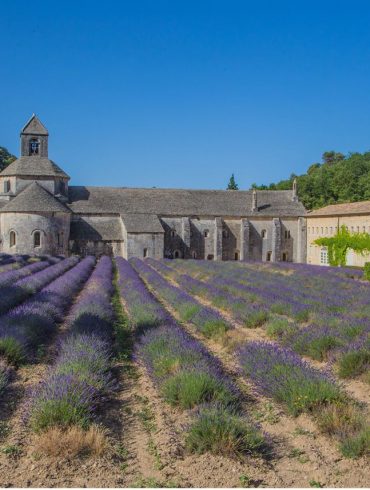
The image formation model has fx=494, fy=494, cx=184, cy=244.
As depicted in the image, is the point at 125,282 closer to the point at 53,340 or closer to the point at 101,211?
the point at 53,340

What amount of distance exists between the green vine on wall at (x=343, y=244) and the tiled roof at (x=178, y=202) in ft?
28.0

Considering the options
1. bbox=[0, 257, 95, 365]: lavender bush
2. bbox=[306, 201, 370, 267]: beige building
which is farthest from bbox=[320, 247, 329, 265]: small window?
bbox=[0, 257, 95, 365]: lavender bush

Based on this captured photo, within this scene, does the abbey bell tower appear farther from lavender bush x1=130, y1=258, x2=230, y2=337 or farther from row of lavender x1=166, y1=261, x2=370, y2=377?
row of lavender x1=166, y1=261, x2=370, y2=377

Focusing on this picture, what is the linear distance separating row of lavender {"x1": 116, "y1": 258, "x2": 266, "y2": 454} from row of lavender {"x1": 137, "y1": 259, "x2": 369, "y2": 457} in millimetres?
480

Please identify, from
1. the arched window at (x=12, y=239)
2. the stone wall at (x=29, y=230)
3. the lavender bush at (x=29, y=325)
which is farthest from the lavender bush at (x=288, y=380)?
the arched window at (x=12, y=239)

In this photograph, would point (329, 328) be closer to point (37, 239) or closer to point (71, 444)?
point (71, 444)

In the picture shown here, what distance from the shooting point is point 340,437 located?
4547mm

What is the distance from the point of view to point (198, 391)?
538cm

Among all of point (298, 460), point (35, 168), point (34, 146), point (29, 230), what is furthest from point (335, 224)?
point (298, 460)

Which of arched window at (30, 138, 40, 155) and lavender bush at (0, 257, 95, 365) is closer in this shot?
lavender bush at (0, 257, 95, 365)

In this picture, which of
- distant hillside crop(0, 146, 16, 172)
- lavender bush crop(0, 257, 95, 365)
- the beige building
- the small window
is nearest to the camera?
lavender bush crop(0, 257, 95, 365)

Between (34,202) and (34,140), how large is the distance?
856cm

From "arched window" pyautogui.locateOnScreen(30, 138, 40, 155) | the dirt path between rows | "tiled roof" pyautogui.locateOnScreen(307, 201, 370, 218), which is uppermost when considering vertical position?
"arched window" pyautogui.locateOnScreen(30, 138, 40, 155)

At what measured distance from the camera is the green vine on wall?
32125 millimetres
